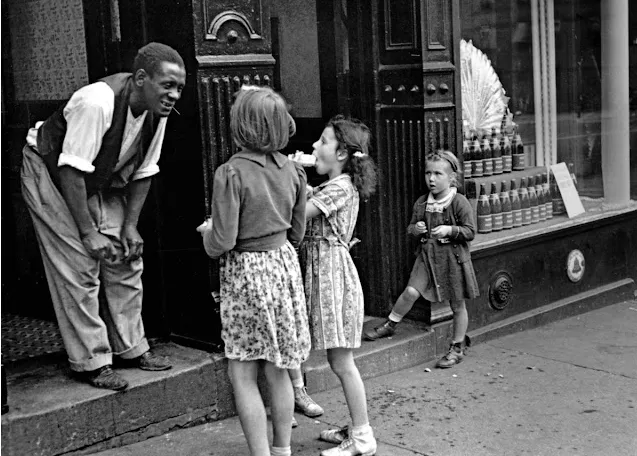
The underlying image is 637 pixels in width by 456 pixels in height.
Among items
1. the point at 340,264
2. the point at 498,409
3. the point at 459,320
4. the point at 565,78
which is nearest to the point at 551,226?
the point at 565,78

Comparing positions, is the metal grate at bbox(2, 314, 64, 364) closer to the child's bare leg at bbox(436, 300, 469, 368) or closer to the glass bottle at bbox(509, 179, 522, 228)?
the child's bare leg at bbox(436, 300, 469, 368)

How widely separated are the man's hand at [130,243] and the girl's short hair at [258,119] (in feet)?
3.43

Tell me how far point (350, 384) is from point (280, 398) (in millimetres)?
→ 492

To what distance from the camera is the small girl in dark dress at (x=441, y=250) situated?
619 centimetres

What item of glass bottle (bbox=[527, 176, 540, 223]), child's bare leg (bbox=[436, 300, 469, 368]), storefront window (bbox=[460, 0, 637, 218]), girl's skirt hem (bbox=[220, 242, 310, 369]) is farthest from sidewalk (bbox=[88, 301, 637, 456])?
storefront window (bbox=[460, 0, 637, 218])

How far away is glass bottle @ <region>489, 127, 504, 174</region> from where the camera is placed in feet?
24.5

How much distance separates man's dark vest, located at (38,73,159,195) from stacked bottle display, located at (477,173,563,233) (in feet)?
10.3

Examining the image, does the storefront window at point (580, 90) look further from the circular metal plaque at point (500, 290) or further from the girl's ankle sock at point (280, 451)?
the girl's ankle sock at point (280, 451)

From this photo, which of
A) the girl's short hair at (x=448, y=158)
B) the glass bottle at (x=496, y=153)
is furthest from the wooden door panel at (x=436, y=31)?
the glass bottle at (x=496, y=153)

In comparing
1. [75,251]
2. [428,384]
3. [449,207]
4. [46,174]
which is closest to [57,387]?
[75,251]

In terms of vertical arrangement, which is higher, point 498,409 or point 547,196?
point 547,196

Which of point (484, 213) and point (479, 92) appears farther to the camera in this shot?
point (479, 92)

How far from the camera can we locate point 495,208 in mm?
7340

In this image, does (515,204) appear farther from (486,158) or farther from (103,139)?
(103,139)
